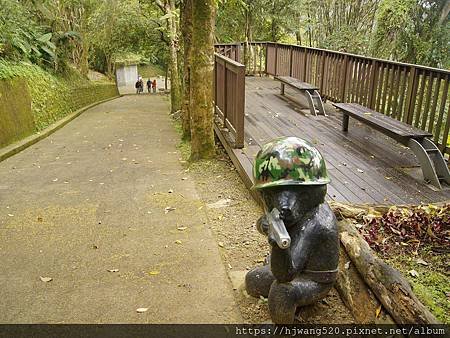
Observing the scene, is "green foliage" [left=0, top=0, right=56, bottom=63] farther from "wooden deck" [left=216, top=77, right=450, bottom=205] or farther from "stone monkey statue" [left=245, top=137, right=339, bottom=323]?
"stone monkey statue" [left=245, top=137, right=339, bottom=323]

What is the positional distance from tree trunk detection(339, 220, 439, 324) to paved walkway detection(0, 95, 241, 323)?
0.94 metres

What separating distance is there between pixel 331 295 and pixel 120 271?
1810 millimetres

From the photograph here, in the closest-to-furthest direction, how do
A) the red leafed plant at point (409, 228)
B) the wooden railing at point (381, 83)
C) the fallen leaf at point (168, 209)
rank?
the red leafed plant at point (409, 228) → the fallen leaf at point (168, 209) → the wooden railing at point (381, 83)

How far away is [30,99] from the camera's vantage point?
36.1 feet

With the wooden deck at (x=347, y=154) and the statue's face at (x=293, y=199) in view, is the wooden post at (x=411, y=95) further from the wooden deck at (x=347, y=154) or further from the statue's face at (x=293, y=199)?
the statue's face at (x=293, y=199)

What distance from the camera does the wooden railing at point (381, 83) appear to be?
5.38 m

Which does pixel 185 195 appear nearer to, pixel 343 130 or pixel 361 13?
pixel 343 130

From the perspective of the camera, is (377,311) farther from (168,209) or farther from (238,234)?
(168,209)

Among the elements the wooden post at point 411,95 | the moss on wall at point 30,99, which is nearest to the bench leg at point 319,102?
the wooden post at point 411,95

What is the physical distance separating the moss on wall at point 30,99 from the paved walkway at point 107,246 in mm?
2143

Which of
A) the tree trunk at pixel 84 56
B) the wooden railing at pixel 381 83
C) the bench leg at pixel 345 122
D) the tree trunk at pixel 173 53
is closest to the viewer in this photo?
the wooden railing at pixel 381 83

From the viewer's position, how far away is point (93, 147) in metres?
9.45

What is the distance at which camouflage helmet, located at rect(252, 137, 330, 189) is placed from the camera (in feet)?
7.61

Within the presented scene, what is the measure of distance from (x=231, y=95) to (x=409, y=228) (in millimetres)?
4000
